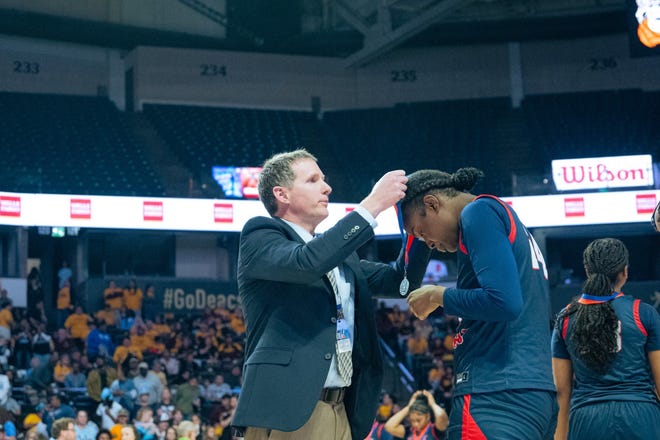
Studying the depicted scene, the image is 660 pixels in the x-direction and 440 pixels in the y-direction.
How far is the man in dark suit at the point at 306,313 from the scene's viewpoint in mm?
3531

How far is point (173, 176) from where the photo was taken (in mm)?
23484

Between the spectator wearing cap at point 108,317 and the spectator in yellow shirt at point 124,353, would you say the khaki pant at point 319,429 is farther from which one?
the spectator wearing cap at point 108,317

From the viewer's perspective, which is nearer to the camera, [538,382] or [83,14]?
[538,382]

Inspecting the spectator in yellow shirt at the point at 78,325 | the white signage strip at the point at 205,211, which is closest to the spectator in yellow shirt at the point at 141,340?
the spectator in yellow shirt at the point at 78,325

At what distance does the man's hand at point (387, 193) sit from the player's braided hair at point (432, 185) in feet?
0.14

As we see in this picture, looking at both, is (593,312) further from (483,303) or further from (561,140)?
(561,140)

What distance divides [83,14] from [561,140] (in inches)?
522

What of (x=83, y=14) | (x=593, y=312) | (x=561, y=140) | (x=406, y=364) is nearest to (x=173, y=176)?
(x=83, y=14)

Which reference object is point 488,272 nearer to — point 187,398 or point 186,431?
point 186,431

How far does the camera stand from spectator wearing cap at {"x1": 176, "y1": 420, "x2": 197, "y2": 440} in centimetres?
1321

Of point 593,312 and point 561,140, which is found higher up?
point 561,140

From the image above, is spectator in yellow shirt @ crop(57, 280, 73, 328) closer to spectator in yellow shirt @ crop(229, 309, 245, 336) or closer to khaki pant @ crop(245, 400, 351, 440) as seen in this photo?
spectator in yellow shirt @ crop(229, 309, 245, 336)

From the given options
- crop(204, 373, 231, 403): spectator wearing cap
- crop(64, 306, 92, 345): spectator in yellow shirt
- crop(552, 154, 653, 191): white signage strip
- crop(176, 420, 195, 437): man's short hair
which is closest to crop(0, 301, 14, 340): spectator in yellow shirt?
crop(64, 306, 92, 345): spectator in yellow shirt

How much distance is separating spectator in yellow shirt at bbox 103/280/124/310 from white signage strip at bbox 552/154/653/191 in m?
9.79
